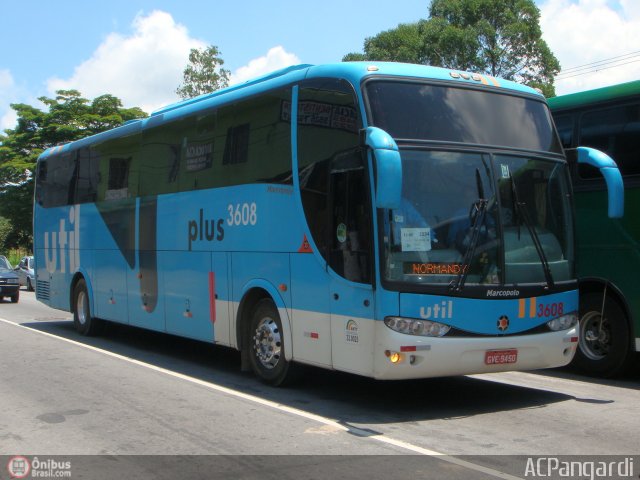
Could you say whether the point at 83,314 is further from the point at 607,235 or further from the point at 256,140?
the point at 607,235

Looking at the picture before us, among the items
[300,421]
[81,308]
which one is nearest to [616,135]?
[300,421]

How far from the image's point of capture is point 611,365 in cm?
1001

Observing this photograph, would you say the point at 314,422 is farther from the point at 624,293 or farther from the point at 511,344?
the point at 624,293

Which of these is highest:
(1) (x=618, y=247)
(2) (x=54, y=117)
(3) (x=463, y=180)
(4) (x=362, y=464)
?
(2) (x=54, y=117)

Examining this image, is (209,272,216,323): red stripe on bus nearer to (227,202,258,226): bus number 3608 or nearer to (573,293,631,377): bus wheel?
(227,202,258,226): bus number 3608

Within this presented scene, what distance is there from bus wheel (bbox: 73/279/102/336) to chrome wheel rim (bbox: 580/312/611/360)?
9.39 meters

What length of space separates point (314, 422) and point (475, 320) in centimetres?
193

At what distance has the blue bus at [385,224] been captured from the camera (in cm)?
743

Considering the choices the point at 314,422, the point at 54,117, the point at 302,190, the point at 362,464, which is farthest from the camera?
the point at 54,117

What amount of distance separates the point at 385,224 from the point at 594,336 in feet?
15.2

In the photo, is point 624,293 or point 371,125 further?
point 624,293

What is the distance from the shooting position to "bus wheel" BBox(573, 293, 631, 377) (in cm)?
990

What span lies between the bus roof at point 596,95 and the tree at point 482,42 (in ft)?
64.7

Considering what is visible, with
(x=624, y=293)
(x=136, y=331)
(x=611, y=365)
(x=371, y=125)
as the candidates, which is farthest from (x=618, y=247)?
(x=136, y=331)
